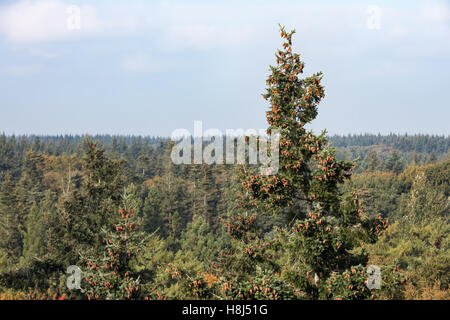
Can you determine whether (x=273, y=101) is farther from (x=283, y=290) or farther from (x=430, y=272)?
(x=430, y=272)

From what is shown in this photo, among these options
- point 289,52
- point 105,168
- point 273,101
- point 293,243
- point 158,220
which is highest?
point 289,52

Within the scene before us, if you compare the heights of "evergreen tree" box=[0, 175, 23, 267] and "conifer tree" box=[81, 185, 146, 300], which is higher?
"conifer tree" box=[81, 185, 146, 300]

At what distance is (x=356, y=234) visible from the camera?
14195mm

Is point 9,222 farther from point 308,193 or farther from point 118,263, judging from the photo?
point 308,193

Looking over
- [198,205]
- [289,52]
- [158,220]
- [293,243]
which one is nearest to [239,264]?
[293,243]

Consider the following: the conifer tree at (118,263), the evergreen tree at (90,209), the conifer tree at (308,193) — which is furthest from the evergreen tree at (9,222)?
the conifer tree at (308,193)

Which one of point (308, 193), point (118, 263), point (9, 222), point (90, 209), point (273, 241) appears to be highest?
point (308, 193)

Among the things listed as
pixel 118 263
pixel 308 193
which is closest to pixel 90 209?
pixel 118 263

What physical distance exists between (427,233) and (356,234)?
48192 millimetres

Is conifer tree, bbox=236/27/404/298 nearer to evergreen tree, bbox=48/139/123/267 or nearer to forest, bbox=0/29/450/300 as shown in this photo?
forest, bbox=0/29/450/300

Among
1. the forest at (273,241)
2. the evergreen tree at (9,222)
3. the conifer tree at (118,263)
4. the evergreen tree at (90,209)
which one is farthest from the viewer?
the evergreen tree at (9,222)

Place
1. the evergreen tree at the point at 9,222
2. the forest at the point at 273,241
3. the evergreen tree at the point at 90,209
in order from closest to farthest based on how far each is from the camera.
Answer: the forest at the point at 273,241 → the evergreen tree at the point at 90,209 → the evergreen tree at the point at 9,222

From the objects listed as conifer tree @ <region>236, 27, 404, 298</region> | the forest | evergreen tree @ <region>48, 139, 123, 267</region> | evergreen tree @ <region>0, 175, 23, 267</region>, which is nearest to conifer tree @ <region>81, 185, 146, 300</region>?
the forest

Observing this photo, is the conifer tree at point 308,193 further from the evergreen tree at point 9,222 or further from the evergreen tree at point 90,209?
the evergreen tree at point 9,222
